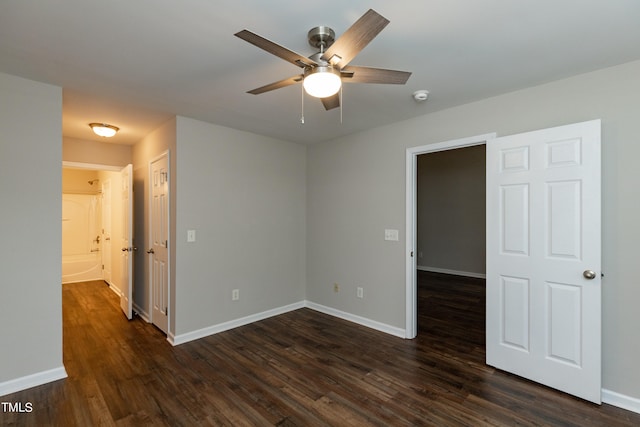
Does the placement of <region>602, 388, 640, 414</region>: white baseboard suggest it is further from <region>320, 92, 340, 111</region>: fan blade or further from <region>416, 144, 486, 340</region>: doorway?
<region>320, 92, 340, 111</region>: fan blade

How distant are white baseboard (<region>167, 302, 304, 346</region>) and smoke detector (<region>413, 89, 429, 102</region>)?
10.5ft

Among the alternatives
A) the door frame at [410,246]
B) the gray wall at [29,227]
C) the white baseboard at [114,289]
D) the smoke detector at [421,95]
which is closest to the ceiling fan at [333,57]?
the smoke detector at [421,95]

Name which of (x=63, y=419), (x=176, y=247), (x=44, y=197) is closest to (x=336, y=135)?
(x=176, y=247)

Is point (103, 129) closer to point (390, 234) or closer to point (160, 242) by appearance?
point (160, 242)

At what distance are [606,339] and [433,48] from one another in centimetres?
248

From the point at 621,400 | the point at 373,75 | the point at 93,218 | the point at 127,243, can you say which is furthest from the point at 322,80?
the point at 93,218

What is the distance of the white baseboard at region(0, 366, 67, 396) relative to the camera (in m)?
2.35

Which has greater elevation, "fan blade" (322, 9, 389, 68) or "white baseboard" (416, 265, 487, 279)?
"fan blade" (322, 9, 389, 68)

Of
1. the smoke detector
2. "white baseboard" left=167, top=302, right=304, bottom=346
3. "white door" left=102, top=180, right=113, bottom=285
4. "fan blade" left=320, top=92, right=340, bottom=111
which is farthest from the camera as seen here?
"white door" left=102, top=180, right=113, bottom=285

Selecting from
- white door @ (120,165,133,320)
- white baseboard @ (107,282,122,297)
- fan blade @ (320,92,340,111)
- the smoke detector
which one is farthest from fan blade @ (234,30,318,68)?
white baseboard @ (107,282,122,297)

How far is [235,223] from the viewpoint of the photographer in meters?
3.84

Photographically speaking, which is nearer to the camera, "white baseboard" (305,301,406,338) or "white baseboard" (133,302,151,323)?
"white baseboard" (305,301,406,338)

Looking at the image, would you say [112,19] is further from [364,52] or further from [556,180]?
[556,180]

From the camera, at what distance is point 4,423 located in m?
2.04
